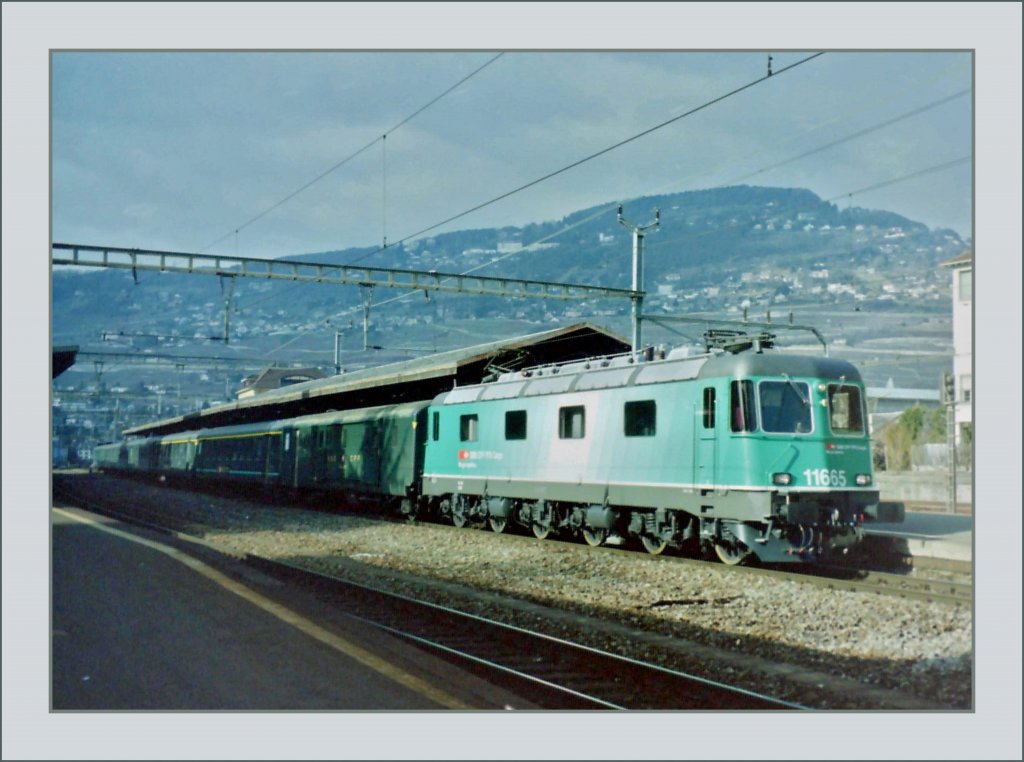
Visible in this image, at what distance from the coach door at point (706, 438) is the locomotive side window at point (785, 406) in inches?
32.0

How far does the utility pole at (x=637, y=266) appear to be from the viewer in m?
23.2

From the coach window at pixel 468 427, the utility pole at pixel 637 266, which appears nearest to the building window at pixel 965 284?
the utility pole at pixel 637 266

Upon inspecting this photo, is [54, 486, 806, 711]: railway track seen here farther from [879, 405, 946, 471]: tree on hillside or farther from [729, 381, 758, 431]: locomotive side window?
[879, 405, 946, 471]: tree on hillside

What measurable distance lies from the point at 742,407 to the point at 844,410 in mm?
1758

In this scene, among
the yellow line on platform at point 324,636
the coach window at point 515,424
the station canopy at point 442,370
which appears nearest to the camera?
the yellow line on platform at point 324,636

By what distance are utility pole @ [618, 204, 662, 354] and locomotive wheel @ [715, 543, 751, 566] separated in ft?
23.8

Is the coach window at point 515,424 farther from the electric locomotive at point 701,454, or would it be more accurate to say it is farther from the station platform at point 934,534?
the station platform at point 934,534

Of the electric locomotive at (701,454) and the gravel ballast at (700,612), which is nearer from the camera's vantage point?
the gravel ballast at (700,612)

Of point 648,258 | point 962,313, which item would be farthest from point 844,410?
point 648,258

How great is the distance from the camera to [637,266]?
24.7 m

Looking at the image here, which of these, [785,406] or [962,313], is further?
[785,406]

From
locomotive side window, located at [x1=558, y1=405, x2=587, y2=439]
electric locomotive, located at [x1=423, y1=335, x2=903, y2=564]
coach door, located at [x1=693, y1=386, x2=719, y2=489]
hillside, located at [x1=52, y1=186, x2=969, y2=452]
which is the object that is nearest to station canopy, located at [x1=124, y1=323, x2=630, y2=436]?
hillside, located at [x1=52, y1=186, x2=969, y2=452]

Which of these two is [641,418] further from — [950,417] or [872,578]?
[950,417]

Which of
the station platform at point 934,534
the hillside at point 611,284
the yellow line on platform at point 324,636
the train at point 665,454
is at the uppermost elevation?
the hillside at point 611,284
